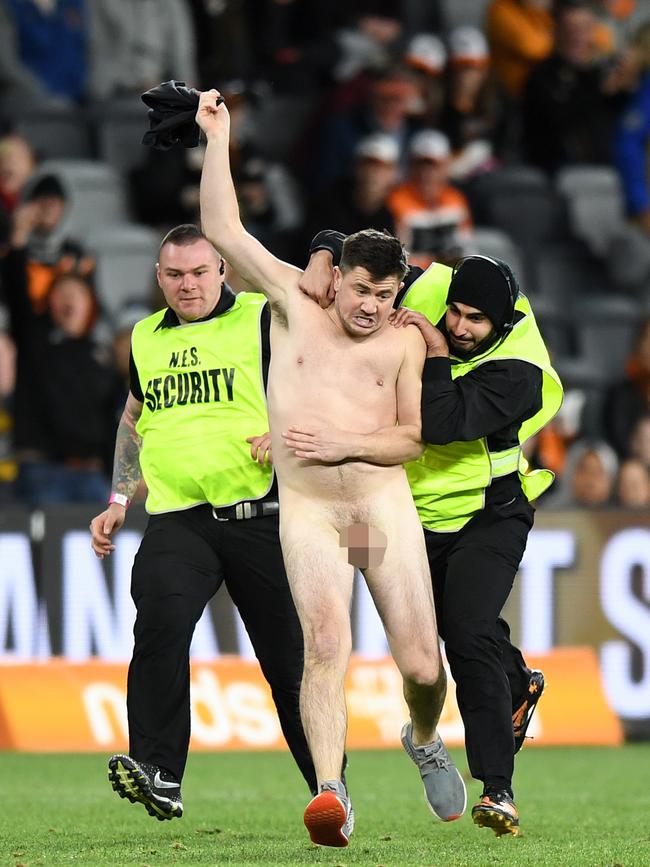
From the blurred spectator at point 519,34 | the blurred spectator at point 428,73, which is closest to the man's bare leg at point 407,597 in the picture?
the blurred spectator at point 428,73

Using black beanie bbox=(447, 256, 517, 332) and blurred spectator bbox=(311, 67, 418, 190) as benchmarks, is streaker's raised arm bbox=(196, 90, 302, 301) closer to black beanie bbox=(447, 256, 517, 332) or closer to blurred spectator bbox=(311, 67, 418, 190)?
black beanie bbox=(447, 256, 517, 332)

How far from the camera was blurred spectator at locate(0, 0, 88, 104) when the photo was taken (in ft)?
55.5

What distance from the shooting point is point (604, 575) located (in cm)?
1376

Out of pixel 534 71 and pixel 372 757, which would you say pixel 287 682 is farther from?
pixel 534 71

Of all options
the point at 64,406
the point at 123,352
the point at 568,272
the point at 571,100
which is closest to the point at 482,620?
the point at 64,406

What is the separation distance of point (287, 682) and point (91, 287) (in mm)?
6625

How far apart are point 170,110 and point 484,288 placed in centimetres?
151

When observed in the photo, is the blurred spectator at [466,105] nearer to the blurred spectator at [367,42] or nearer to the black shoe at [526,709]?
the blurred spectator at [367,42]

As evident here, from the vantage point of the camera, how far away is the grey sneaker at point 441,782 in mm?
7906

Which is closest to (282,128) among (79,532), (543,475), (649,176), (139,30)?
(139,30)

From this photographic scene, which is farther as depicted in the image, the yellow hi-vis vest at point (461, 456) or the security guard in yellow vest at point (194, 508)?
the security guard in yellow vest at point (194, 508)

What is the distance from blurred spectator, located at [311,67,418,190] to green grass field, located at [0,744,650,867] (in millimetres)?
6269

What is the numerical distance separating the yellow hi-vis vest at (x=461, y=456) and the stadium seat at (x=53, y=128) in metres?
9.71

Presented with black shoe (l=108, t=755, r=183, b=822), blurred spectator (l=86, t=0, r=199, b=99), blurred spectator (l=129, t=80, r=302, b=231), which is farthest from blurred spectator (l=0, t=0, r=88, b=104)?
black shoe (l=108, t=755, r=183, b=822)
